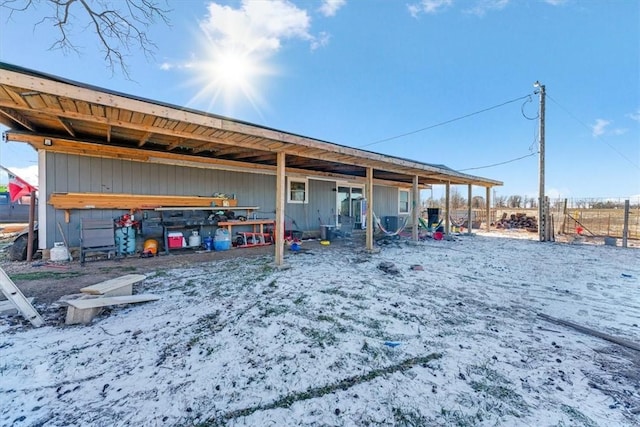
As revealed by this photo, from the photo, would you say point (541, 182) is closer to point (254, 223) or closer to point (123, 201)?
point (254, 223)

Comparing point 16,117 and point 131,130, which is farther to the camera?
point 131,130

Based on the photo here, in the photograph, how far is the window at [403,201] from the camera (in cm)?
1237

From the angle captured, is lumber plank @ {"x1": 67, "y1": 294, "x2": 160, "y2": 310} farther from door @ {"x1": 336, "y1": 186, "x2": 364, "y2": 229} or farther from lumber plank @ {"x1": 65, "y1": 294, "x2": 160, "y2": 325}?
door @ {"x1": 336, "y1": 186, "x2": 364, "y2": 229}

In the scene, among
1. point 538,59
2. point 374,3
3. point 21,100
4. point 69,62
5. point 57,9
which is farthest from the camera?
point 538,59

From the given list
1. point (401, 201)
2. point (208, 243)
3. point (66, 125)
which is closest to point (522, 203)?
point (401, 201)

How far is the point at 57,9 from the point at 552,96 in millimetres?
14000

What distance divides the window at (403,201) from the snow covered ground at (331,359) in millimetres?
8708

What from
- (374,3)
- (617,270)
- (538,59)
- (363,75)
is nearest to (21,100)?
(374,3)

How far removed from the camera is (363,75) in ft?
40.9

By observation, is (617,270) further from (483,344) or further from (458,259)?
(483,344)

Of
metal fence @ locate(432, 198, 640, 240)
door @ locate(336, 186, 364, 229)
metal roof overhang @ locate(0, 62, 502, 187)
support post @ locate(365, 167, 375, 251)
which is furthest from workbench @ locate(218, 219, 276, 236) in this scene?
metal fence @ locate(432, 198, 640, 240)

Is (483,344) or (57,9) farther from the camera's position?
(57,9)

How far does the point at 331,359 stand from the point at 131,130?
4918 mm

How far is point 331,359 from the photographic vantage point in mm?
1965
